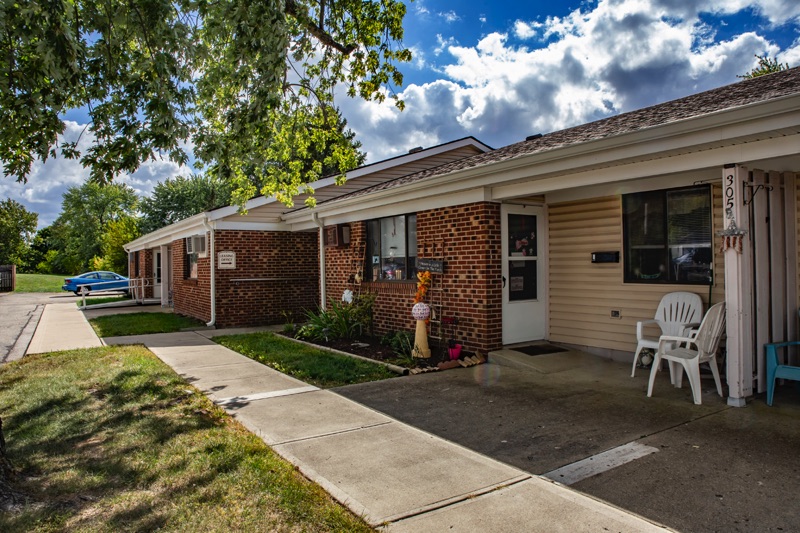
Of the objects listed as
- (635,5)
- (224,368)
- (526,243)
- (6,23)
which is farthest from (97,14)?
(635,5)

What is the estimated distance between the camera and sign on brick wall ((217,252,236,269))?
1295 cm

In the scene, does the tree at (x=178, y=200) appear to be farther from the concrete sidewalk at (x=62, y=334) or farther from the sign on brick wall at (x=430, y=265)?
the sign on brick wall at (x=430, y=265)

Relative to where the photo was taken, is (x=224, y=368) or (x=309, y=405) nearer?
(x=309, y=405)

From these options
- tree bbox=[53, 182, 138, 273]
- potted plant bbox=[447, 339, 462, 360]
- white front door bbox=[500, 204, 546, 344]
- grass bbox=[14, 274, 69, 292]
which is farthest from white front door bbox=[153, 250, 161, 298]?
tree bbox=[53, 182, 138, 273]

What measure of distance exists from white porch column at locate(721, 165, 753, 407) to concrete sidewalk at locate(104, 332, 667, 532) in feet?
9.21

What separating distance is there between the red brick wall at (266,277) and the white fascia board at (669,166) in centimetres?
791

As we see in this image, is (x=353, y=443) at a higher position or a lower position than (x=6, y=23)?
lower

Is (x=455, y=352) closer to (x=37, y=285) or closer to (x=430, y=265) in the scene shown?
(x=430, y=265)

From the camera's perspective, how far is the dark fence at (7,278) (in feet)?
106

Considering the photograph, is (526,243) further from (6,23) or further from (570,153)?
(6,23)

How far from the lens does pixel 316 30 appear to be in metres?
8.95

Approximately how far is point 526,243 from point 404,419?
413cm

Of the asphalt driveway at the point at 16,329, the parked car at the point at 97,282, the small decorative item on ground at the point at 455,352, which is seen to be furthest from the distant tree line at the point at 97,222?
the small decorative item on ground at the point at 455,352

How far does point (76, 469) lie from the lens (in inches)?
152
